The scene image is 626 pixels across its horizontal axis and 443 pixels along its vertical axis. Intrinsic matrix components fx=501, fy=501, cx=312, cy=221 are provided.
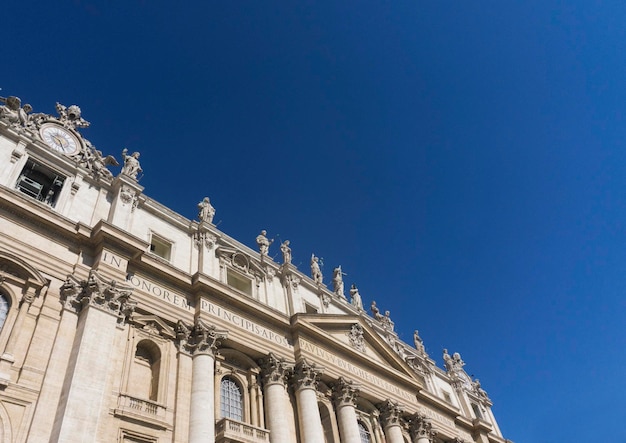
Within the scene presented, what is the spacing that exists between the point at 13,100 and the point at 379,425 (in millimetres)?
26744

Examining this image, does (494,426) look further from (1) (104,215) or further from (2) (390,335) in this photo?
(1) (104,215)

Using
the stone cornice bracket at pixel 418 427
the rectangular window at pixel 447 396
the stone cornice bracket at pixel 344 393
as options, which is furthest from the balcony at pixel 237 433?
the rectangular window at pixel 447 396

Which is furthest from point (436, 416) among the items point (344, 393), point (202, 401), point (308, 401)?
point (202, 401)

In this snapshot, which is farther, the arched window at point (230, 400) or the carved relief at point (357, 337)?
the carved relief at point (357, 337)

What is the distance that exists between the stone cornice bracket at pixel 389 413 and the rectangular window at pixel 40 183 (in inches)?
870

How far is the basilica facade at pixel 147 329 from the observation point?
1731 cm

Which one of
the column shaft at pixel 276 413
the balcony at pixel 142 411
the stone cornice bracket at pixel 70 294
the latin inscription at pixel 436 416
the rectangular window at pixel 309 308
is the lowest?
the balcony at pixel 142 411

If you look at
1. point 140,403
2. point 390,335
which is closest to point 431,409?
point 390,335

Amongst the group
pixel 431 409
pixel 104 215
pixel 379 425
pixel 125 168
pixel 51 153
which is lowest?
pixel 379 425

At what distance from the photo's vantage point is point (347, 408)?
2772 cm

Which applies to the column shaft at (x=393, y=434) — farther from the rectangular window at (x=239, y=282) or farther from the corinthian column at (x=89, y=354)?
the corinthian column at (x=89, y=354)

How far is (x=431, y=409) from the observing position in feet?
122

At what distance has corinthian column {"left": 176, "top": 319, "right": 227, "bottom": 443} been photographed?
1991 centimetres

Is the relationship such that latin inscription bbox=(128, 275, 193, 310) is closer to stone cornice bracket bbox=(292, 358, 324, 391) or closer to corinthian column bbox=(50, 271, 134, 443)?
corinthian column bbox=(50, 271, 134, 443)
